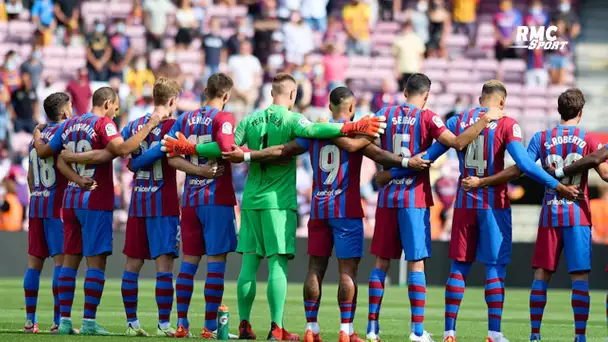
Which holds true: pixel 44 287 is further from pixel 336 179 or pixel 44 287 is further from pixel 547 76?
pixel 547 76

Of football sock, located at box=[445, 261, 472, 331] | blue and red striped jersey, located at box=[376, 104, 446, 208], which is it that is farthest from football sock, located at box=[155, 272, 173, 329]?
football sock, located at box=[445, 261, 472, 331]

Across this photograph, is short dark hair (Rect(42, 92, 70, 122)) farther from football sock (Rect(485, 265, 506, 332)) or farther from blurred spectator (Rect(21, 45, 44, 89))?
blurred spectator (Rect(21, 45, 44, 89))

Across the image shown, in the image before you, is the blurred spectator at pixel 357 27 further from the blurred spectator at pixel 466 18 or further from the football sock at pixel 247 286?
the football sock at pixel 247 286

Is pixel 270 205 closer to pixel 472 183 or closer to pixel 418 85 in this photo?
pixel 418 85

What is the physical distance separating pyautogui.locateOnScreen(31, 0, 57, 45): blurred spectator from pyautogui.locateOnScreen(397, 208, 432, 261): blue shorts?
729 inches

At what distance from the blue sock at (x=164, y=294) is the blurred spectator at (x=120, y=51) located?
15089 mm

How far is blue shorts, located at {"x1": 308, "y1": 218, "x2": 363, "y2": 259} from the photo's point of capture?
1052cm

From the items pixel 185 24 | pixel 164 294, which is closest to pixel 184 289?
pixel 164 294

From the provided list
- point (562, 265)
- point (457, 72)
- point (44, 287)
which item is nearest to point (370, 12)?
point (457, 72)

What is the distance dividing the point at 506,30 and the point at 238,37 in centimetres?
600

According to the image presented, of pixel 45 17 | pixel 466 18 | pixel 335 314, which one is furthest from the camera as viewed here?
pixel 45 17

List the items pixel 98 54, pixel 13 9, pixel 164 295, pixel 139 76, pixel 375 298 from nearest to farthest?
pixel 375 298 < pixel 164 295 < pixel 139 76 < pixel 98 54 < pixel 13 9

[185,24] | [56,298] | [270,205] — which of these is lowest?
[56,298]

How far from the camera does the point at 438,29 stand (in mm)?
26781
